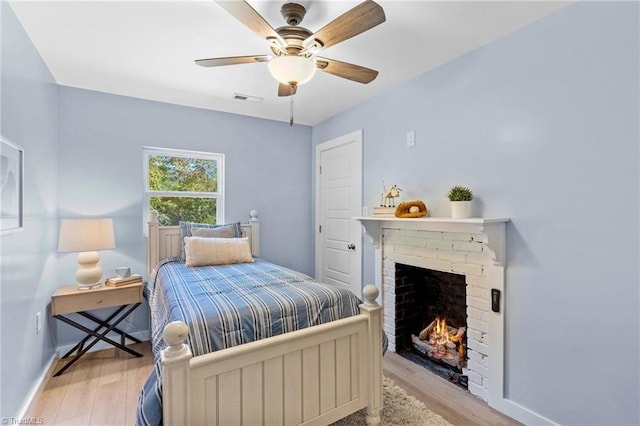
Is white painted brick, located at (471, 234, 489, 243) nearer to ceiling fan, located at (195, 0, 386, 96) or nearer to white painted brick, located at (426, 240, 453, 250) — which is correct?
white painted brick, located at (426, 240, 453, 250)

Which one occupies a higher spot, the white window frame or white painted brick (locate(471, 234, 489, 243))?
the white window frame

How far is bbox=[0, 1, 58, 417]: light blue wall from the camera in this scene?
169cm

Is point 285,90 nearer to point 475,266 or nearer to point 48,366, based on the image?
point 475,266

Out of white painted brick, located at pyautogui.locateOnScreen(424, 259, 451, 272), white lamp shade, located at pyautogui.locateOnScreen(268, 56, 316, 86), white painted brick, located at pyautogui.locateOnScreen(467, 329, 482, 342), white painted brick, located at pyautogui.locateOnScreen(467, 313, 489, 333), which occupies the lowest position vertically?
white painted brick, located at pyautogui.locateOnScreen(467, 329, 482, 342)

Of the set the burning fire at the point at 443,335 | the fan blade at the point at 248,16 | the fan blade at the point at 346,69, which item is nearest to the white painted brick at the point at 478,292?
the burning fire at the point at 443,335

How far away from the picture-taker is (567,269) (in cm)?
178

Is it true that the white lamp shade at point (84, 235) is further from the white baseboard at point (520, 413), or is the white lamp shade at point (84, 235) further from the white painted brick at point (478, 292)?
the white baseboard at point (520, 413)

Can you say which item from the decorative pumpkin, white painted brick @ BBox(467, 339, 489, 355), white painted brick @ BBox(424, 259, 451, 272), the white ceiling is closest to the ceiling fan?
the white ceiling

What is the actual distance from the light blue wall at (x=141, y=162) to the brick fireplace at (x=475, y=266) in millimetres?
1653

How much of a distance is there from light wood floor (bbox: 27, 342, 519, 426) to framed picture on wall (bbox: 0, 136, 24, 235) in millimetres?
1212

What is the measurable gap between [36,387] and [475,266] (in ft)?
10.2

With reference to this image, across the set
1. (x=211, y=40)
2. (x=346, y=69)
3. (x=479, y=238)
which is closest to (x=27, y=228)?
(x=211, y=40)

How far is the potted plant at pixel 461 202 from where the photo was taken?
216 centimetres

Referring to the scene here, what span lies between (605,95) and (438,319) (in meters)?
1.96
